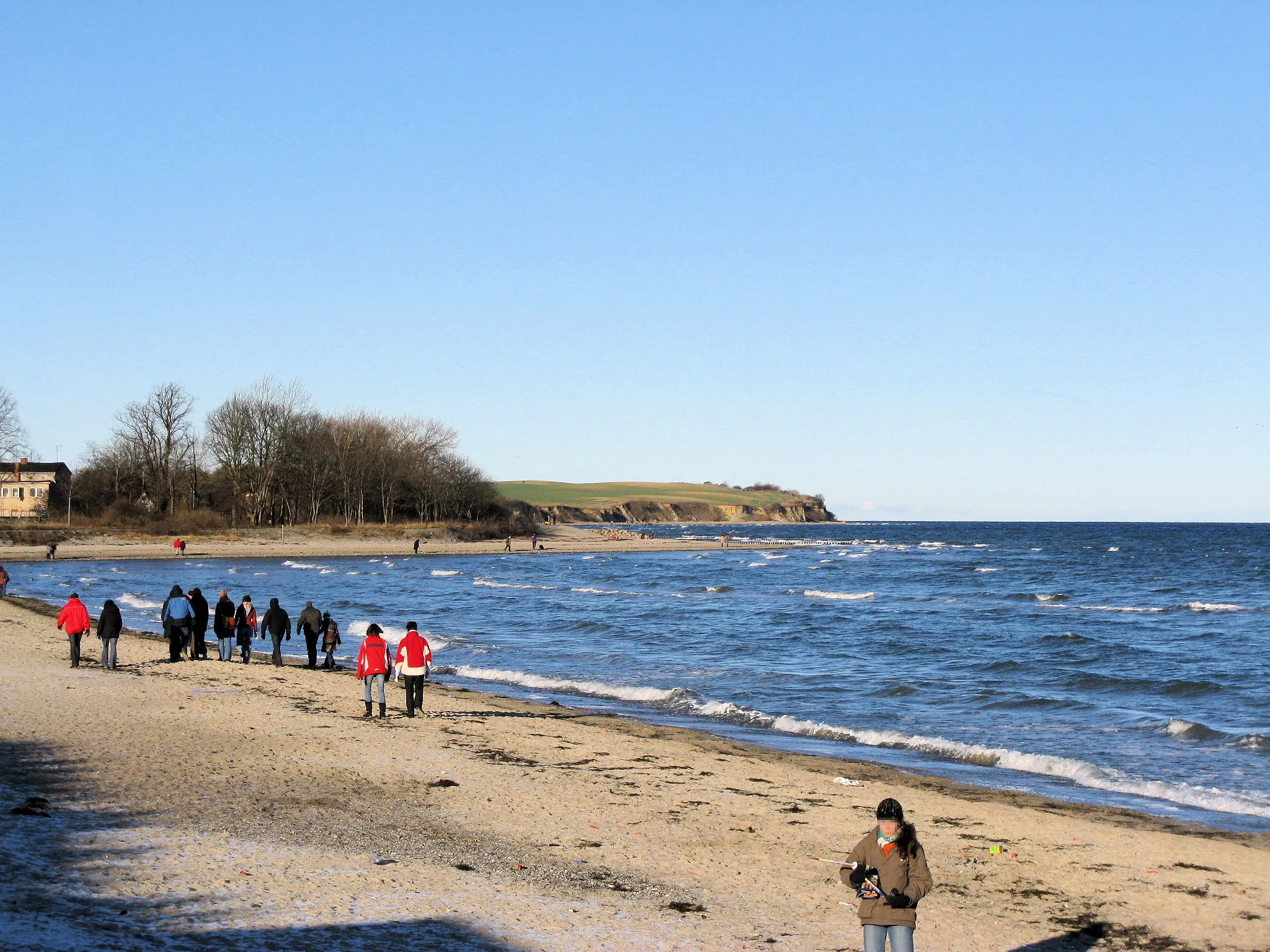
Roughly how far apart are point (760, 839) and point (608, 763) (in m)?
4.09

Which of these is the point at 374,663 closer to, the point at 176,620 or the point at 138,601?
the point at 176,620

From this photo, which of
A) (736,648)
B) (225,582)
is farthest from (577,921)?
(225,582)

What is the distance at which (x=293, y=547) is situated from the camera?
9281 cm

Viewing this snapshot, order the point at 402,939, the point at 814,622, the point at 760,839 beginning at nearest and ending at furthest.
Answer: the point at 402,939, the point at 760,839, the point at 814,622

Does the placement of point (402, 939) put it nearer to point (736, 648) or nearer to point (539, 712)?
point (539, 712)

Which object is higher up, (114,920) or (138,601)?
(114,920)

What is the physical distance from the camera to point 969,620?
41594 mm

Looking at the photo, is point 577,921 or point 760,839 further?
point 760,839

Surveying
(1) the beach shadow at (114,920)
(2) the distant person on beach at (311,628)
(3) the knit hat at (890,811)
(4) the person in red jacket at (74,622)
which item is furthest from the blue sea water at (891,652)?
(1) the beach shadow at (114,920)

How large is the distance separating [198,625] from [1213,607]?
41032mm

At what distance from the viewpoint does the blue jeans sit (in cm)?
675

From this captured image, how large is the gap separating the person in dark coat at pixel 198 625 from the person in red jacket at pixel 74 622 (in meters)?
2.91

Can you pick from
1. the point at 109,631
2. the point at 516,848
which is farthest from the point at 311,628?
the point at 516,848

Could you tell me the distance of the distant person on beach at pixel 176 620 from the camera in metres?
24.8
